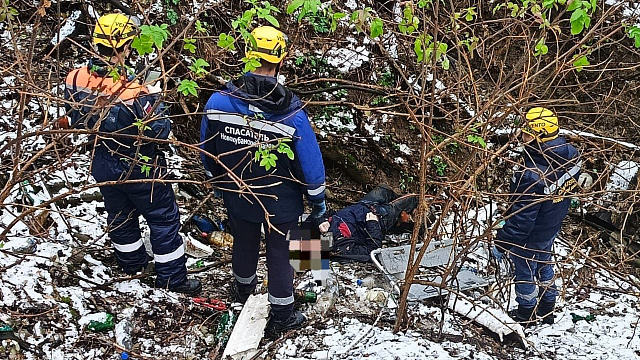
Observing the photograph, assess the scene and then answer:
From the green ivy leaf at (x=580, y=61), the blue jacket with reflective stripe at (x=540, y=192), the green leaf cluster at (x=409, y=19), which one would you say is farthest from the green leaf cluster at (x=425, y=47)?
the blue jacket with reflective stripe at (x=540, y=192)

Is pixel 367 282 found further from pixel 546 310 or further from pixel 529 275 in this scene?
pixel 546 310

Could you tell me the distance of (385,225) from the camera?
5.27 meters

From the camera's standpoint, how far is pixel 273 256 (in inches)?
145

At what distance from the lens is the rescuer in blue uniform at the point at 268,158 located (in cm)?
319

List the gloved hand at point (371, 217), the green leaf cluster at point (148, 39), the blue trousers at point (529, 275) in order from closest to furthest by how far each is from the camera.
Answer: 1. the green leaf cluster at point (148, 39)
2. the blue trousers at point (529, 275)
3. the gloved hand at point (371, 217)

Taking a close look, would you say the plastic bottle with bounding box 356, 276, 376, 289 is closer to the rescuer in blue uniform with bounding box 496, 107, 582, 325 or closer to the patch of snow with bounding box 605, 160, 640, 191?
the rescuer in blue uniform with bounding box 496, 107, 582, 325

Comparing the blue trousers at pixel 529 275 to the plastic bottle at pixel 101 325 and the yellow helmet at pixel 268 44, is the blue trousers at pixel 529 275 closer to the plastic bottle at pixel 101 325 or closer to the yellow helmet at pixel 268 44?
the yellow helmet at pixel 268 44

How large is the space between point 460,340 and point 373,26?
2.42 meters

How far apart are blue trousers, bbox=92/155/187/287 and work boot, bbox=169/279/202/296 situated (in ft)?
0.12

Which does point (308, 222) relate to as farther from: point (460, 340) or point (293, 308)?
point (460, 340)

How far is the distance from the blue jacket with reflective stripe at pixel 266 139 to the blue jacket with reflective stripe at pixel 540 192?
1.55 metres

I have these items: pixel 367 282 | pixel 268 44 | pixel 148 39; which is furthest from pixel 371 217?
pixel 148 39

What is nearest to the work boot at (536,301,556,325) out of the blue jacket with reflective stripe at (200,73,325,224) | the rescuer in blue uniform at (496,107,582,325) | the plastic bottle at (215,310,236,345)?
the rescuer in blue uniform at (496,107,582,325)

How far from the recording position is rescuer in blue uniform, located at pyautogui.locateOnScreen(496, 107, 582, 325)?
3.79 metres
